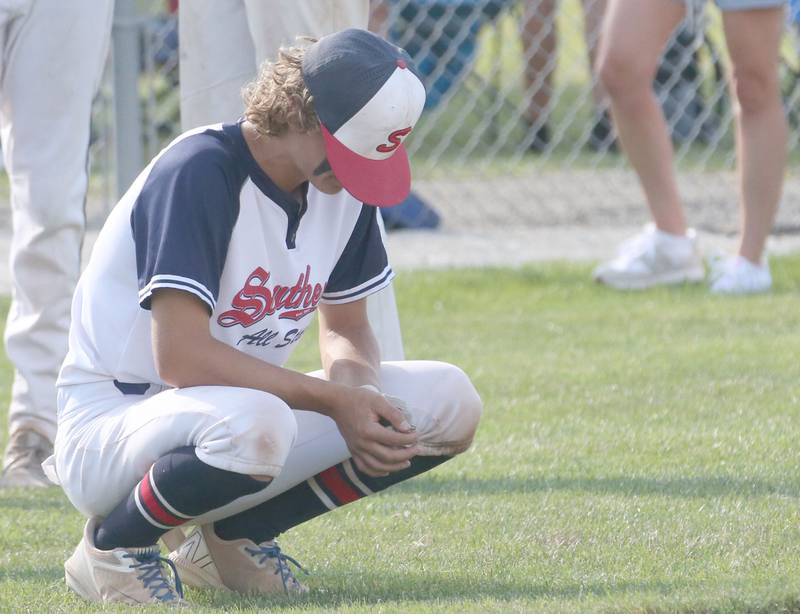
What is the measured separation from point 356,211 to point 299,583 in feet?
2.30

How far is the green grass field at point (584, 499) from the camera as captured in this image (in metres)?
2.65

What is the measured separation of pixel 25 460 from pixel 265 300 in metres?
1.29

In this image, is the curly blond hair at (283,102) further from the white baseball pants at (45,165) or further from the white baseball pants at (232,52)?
the white baseball pants at (45,165)

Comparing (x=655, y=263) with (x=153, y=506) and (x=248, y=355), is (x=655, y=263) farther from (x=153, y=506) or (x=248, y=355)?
(x=153, y=506)

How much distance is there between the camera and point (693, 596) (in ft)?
8.09

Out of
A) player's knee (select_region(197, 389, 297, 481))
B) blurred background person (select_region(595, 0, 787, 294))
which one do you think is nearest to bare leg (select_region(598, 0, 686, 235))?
blurred background person (select_region(595, 0, 787, 294))

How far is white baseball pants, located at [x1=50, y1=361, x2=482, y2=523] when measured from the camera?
2516 mm

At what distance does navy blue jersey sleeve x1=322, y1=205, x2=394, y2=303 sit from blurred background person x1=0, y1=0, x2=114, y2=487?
1.07 m

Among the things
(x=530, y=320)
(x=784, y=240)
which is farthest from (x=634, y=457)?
(x=784, y=240)

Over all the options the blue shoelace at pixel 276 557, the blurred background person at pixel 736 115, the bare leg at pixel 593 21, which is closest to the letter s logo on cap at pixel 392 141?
the blue shoelace at pixel 276 557

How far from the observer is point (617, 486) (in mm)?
3367

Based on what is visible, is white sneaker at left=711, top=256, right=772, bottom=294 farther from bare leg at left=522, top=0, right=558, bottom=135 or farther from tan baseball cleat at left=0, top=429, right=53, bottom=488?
tan baseball cleat at left=0, top=429, right=53, bottom=488

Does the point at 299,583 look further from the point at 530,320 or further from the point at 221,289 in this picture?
the point at 530,320

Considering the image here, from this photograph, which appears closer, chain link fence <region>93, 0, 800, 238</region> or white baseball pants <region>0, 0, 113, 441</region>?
white baseball pants <region>0, 0, 113, 441</region>
